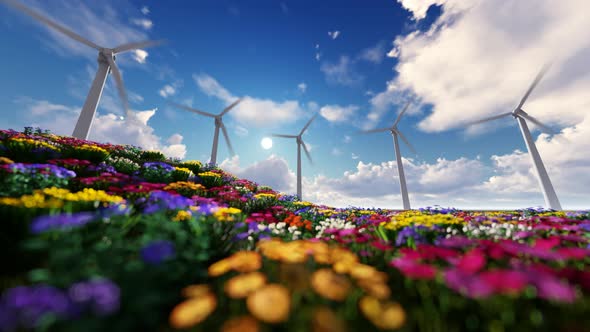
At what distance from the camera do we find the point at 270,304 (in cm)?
161

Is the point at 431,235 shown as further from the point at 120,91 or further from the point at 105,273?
the point at 120,91

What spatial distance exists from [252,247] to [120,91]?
18694 millimetres

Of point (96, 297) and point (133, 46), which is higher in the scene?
point (133, 46)

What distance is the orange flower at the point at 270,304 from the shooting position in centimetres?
150

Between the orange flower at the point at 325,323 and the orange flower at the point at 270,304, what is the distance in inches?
8.3

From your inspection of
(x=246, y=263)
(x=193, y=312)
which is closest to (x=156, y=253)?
(x=193, y=312)

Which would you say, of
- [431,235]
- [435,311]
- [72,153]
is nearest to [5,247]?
[435,311]

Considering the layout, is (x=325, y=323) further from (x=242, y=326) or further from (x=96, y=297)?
(x=96, y=297)

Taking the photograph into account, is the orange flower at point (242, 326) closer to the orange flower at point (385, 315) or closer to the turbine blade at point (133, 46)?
the orange flower at point (385, 315)

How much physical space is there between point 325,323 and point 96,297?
1560 millimetres

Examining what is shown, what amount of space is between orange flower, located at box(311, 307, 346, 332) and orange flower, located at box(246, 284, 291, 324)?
0.21 metres

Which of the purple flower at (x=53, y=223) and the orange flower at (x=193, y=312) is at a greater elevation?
the purple flower at (x=53, y=223)

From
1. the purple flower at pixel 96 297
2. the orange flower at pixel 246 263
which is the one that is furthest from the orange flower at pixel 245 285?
the purple flower at pixel 96 297

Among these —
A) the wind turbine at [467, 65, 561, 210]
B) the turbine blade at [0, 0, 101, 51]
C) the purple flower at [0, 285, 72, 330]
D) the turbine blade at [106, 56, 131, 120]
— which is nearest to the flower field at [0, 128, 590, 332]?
the purple flower at [0, 285, 72, 330]
